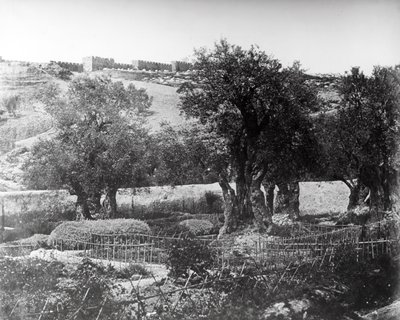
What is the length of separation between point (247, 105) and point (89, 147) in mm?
5403

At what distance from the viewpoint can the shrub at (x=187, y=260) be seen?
10188 mm

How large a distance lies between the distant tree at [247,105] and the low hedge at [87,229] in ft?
13.2

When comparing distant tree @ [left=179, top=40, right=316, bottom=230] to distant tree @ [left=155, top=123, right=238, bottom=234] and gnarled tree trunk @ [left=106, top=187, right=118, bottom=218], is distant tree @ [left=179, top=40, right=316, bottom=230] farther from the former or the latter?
gnarled tree trunk @ [left=106, top=187, right=118, bottom=218]

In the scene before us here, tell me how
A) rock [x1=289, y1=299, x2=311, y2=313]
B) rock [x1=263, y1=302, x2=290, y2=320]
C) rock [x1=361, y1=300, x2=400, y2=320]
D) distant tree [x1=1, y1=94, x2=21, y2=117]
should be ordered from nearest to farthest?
rock [x1=361, y1=300, x2=400, y2=320] < rock [x1=263, y1=302, x2=290, y2=320] < rock [x1=289, y1=299, x2=311, y2=313] < distant tree [x1=1, y1=94, x2=21, y2=117]

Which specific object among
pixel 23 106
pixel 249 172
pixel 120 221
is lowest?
pixel 120 221

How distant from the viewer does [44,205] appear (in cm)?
1780

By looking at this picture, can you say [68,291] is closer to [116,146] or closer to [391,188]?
[116,146]

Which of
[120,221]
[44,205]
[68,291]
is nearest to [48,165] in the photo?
[44,205]

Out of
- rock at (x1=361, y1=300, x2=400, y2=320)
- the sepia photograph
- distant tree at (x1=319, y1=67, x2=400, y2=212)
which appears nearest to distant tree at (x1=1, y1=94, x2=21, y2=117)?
the sepia photograph

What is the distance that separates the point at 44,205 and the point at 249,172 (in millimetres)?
7002

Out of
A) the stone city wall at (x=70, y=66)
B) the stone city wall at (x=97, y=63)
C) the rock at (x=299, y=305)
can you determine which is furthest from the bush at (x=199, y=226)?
the stone city wall at (x=70, y=66)

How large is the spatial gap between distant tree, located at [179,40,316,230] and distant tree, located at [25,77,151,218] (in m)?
2.54

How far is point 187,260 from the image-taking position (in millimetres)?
10289

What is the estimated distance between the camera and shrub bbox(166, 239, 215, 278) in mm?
10188
